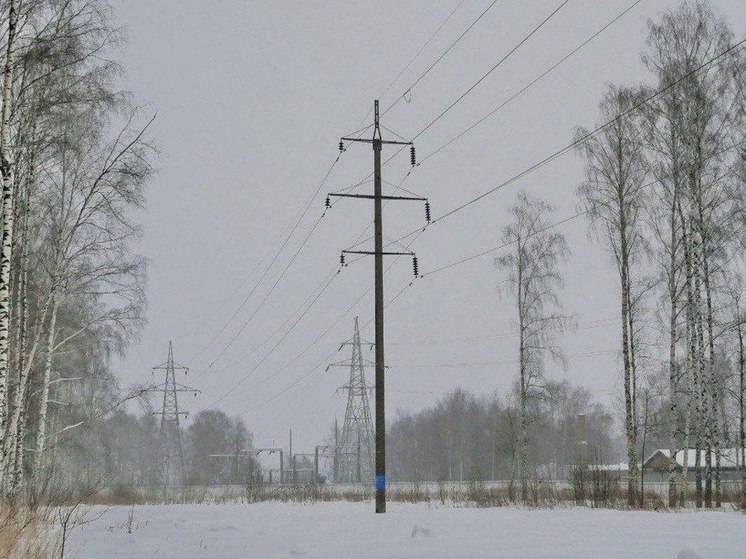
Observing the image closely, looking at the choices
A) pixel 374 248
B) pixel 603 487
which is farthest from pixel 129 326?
pixel 603 487

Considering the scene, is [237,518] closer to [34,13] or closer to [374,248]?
[374,248]

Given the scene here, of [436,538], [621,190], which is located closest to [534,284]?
[621,190]

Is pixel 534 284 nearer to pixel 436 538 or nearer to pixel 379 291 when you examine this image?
pixel 379 291

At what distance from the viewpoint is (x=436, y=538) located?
10.4m

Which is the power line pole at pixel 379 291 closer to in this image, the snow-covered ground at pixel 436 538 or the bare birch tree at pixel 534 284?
the snow-covered ground at pixel 436 538

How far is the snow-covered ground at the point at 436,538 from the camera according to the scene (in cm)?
842

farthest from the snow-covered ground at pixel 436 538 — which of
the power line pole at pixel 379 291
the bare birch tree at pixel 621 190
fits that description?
the bare birch tree at pixel 621 190

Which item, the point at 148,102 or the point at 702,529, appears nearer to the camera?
the point at 702,529

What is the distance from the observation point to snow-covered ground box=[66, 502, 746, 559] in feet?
27.6

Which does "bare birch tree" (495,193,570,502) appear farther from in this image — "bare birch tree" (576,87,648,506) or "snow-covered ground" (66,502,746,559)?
"snow-covered ground" (66,502,746,559)

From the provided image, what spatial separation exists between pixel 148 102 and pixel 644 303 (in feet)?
53.9

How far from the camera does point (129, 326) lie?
72.6 feet

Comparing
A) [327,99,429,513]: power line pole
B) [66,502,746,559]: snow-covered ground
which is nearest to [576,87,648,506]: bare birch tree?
[327,99,429,513]: power line pole

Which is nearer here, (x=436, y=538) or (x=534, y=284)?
(x=436, y=538)
